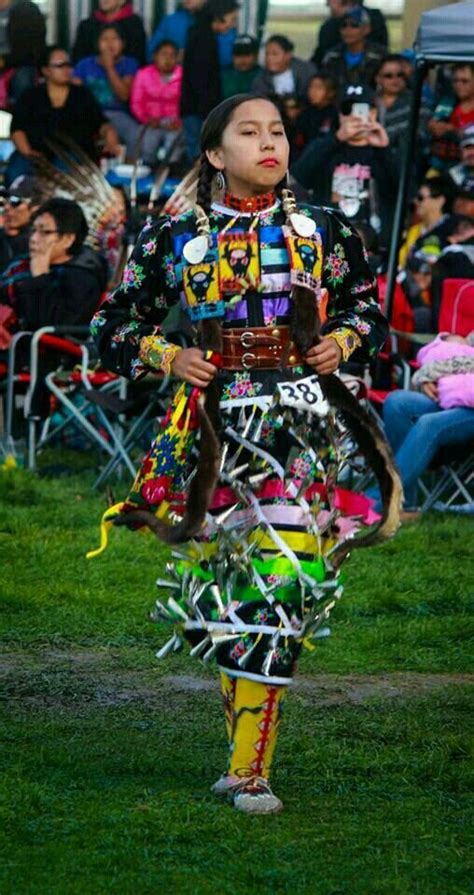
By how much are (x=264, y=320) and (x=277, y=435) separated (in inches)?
11.1

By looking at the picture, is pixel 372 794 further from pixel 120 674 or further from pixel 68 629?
pixel 68 629

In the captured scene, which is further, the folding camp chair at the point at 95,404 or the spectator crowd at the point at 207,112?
the spectator crowd at the point at 207,112

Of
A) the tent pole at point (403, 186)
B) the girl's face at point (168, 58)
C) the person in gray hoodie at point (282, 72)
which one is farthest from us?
the girl's face at point (168, 58)

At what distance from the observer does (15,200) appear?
44.9ft

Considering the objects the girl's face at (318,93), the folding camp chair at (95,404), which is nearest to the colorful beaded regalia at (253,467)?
the folding camp chair at (95,404)

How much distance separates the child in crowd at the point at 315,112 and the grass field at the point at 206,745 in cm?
633

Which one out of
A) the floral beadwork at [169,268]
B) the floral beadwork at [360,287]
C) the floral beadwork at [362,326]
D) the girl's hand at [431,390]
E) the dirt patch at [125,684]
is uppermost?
the floral beadwork at [169,268]

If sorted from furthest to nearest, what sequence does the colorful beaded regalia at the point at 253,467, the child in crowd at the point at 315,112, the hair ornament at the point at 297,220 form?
the child in crowd at the point at 315,112 < the hair ornament at the point at 297,220 < the colorful beaded regalia at the point at 253,467

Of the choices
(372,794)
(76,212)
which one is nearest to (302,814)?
(372,794)

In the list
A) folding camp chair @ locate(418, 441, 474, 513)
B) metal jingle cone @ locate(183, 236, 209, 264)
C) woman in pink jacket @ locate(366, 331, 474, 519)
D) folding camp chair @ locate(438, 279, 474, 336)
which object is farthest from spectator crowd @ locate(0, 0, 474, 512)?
metal jingle cone @ locate(183, 236, 209, 264)

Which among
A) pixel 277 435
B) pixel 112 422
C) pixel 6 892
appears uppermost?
pixel 277 435

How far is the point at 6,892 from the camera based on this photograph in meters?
3.85

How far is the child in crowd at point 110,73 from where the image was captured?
15.5 metres

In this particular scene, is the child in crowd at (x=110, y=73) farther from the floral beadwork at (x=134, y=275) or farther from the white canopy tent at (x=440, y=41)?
the floral beadwork at (x=134, y=275)
